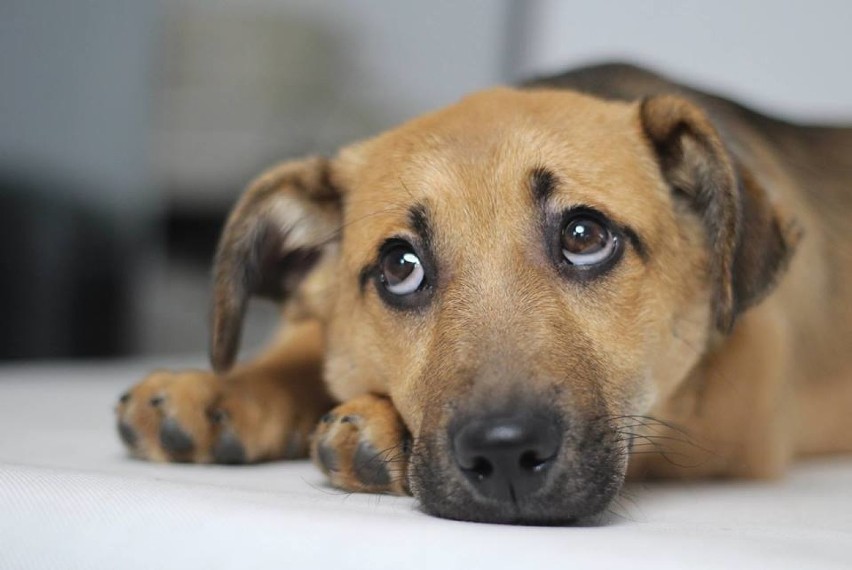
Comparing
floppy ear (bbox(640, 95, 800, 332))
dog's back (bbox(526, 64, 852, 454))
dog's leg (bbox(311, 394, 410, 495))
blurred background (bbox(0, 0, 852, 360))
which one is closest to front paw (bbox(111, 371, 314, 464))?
dog's leg (bbox(311, 394, 410, 495))

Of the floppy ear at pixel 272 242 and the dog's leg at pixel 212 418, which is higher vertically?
the floppy ear at pixel 272 242

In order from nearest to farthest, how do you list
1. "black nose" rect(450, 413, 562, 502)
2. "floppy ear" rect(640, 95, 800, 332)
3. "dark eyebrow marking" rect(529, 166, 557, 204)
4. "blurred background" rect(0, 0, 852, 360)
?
1. "black nose" rect(450, 413, 562, 502)
2. "dark eyebrow marking" rect(529, 166, 557, 204)
3. "floppy ear" rect(640, 95, 800, 332)
4. "blurred background" rect(0, 0, 852, 360)

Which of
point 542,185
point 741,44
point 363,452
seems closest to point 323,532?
point 363,452

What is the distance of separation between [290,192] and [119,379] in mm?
2231

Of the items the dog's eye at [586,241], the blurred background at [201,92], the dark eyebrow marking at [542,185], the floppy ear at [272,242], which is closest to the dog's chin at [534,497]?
the dog's eye at [586,241]

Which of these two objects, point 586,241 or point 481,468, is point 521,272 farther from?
point 481,468

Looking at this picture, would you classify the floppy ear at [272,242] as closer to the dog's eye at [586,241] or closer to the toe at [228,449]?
the toe at [228,449]

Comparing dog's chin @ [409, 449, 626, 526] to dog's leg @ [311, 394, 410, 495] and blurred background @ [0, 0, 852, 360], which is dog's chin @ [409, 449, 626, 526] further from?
blurred background @ [0, 0, 852, 360]

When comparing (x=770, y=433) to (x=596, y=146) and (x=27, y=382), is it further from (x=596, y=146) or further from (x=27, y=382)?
(x=27, y=382)

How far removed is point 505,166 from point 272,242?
83 cm

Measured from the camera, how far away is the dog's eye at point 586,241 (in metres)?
2.24

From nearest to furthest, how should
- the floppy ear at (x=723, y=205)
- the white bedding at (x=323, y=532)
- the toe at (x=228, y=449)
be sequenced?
the white bedding at (x=323, y=532), the floppy ear at (x=723, y=205), the toe at (x=228, y=449)

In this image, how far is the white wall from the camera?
603 cm

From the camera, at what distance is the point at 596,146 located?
7.98ft
